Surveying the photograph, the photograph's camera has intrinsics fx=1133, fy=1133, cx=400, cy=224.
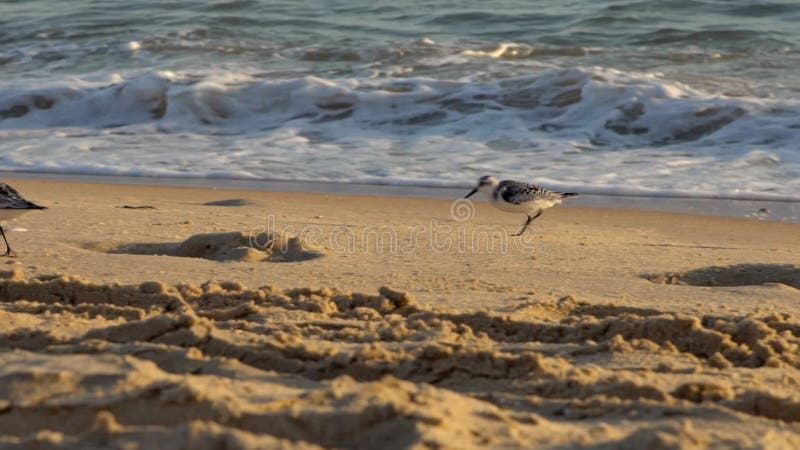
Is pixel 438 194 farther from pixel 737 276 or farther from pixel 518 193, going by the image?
pixel 737 276

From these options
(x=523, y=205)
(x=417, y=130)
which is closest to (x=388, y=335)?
(x=523, y=205)

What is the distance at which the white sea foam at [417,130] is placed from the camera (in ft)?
30.0

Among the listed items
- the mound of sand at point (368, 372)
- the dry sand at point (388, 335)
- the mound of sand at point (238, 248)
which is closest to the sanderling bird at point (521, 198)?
the dry sand at point (388, 335)

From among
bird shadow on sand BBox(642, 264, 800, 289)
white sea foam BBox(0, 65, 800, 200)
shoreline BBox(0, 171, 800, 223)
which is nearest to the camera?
bird shadow on sand BBox(642, 264, 800, 289)

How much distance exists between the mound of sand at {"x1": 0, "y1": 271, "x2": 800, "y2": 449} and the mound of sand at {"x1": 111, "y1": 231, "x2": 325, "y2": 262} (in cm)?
102

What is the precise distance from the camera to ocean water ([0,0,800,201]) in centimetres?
945

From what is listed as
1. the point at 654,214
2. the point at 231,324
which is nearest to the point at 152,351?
the point at 231,324

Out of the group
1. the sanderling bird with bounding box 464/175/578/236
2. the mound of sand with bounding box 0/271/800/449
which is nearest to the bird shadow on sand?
the mound of sand with bounding box 0/271/800/449

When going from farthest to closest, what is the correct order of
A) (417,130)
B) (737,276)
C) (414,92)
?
(414,92), (417,130), (737,276)

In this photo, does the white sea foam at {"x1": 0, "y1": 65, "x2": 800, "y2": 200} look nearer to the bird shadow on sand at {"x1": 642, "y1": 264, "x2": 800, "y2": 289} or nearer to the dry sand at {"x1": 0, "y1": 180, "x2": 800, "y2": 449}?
the dry sand at {"x1": 0, "y1": 180, "x2": 800, "y2": 449}

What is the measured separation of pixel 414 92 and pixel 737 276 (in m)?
6.49

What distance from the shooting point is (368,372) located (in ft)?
11.8

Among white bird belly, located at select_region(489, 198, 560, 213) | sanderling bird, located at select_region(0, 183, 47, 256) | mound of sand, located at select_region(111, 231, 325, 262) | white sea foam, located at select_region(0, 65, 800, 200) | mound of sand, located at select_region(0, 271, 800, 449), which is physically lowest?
mound of sand, located at select_region(0, 271, 800, 449)

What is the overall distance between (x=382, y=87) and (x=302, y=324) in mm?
8142
